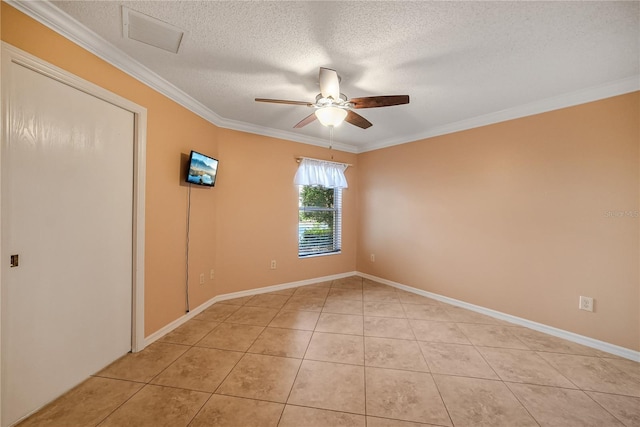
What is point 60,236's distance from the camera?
1554 mm

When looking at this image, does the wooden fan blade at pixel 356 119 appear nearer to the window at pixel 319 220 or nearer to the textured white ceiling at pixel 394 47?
the textured white ceiling at pixel 394 47

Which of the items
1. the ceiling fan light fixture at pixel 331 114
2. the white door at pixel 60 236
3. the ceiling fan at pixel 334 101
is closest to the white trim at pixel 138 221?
the white door at pixel 60 236

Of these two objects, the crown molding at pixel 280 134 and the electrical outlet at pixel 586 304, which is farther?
the crown molding at pixel 280 134

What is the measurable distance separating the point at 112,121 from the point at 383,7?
6.91 feet

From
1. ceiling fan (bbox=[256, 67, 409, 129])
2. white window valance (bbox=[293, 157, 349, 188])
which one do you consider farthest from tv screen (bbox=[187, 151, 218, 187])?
white window valance (bbox=[293, 157, 349, 188])

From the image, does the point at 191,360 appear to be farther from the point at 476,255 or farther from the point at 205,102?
the point at 476,255

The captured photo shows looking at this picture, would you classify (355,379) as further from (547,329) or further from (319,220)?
(319,220)

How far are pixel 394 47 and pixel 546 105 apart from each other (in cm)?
198

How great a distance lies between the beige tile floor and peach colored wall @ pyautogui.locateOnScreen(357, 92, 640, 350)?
0.43 m

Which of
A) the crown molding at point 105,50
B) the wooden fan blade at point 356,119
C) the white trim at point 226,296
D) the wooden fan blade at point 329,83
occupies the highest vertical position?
the crown molding at point 105,50

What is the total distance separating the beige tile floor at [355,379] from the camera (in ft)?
4.77

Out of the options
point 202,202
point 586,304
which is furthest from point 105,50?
point 586,304

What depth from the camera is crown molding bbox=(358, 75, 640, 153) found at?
2092mm

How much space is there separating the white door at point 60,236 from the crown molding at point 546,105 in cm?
361
